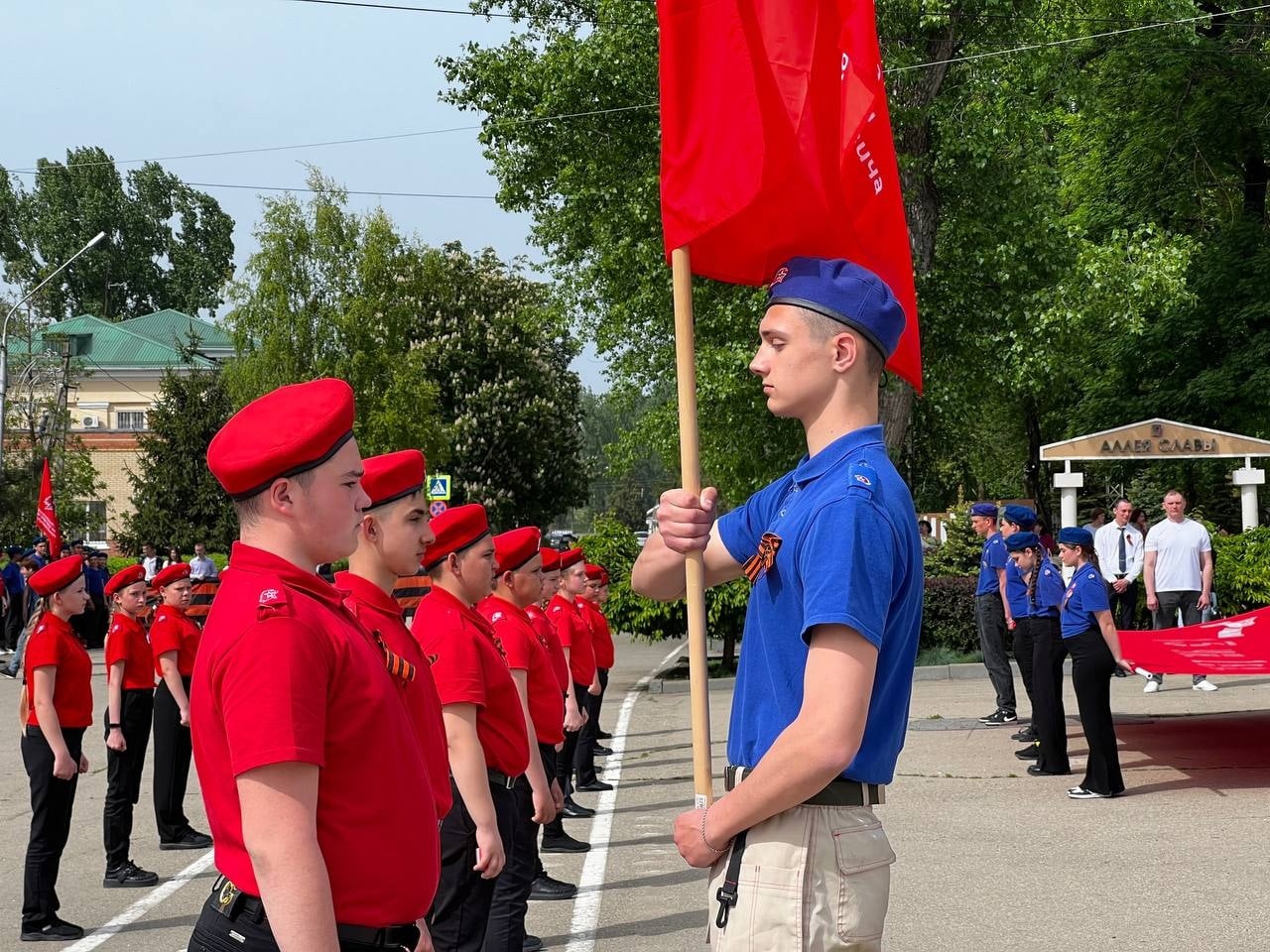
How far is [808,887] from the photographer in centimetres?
281

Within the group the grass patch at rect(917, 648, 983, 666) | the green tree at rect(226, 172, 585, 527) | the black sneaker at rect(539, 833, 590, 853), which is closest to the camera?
the black sneaker at rect(539, 833, 590, 853)

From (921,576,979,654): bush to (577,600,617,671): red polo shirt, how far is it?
7160 millimetres

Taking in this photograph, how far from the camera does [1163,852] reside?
29.4ft

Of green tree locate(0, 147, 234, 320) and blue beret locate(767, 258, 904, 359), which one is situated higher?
green tree locate(0, 147, 234, 320)

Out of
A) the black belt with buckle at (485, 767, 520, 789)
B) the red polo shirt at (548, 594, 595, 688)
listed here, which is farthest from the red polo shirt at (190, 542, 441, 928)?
the red polo shirt at (548, 594, 595, 688)

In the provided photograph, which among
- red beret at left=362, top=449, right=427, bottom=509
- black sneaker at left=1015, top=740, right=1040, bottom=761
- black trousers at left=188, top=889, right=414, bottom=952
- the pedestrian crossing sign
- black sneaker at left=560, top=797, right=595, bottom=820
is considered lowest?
black sneaker at left=560, top=797, right=595, bottom=820

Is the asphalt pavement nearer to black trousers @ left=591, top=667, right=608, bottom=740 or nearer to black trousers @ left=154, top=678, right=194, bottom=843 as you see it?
black trousers @ left=154, top=678, right=194, bottom=843

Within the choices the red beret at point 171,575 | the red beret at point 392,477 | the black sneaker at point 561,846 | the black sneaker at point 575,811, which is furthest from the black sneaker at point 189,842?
the red beret at point 392,477

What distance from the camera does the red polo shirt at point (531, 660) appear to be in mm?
6996

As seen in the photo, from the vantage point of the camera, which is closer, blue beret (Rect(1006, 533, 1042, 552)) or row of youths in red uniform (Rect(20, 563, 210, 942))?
row of youths in red uniform (Rect(20, 563, 210, 942))

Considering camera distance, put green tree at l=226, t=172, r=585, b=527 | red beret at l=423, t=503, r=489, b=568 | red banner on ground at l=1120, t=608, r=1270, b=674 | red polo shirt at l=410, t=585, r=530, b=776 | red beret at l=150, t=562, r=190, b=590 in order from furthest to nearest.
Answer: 1. green tree at l=226, t=172, r=585, b=527
2. red banner on ground at l=1120, t=608, r=1270, b=674
3. red beret at l=150, t=562, r=190, b=590
4. red beret at l=423, t=503, r=489, b=568
5. red polo shirt at l=410, t=585, r=530, b=776

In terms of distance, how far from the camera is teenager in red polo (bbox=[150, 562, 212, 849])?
10258 mm

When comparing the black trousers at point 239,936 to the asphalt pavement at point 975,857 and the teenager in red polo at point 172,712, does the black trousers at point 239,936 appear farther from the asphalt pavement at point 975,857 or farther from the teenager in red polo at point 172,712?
Result: the teenager in red polo at point 172,712

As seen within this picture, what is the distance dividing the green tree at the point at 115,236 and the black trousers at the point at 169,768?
79.2m
